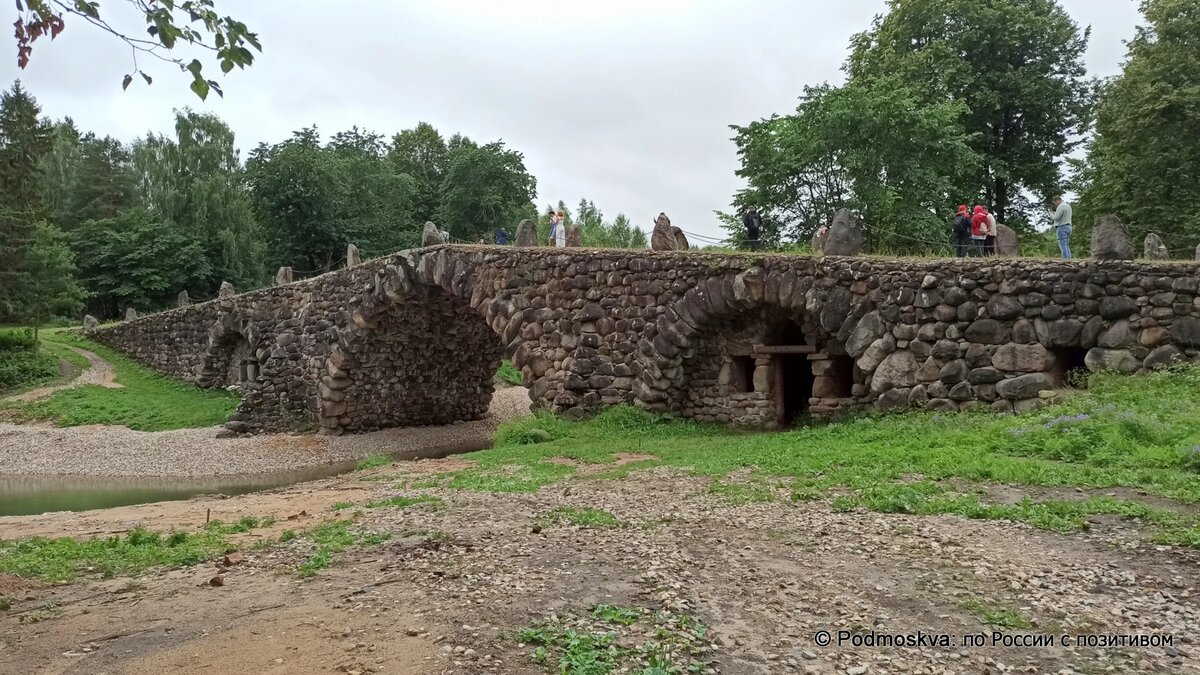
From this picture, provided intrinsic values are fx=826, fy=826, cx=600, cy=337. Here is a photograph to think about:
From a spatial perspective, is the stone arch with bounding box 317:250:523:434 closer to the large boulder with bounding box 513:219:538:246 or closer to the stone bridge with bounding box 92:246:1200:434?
the stone bridge with bounding box 92:246:1200:434

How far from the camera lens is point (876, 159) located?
2161cm

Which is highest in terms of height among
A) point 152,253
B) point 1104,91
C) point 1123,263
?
point 1104,91

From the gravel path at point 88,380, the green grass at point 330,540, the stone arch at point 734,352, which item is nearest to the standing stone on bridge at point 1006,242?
the stone arch at point 734,352

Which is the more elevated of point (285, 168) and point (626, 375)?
point (285, 168)

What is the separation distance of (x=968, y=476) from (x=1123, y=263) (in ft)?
17.7

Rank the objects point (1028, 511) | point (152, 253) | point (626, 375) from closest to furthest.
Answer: point (1028, 511) < point (626, 375) < point (152, 253)

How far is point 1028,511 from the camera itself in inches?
259

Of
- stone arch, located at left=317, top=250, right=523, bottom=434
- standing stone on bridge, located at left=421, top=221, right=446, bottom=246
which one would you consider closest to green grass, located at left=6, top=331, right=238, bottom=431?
stone arch, located at left=317, top=250, right=523, bottom=434

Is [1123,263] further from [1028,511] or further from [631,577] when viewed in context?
[631,577]

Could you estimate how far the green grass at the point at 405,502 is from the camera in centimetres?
874

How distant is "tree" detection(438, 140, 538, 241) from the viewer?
1549 inches

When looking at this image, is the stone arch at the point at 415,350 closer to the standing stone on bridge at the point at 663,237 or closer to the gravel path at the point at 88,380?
the standing stone on bridge at the point at 663,237

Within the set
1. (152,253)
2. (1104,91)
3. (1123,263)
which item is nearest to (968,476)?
(1123,263)

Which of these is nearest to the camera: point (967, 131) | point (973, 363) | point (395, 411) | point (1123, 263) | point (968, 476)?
point (968, 476)
